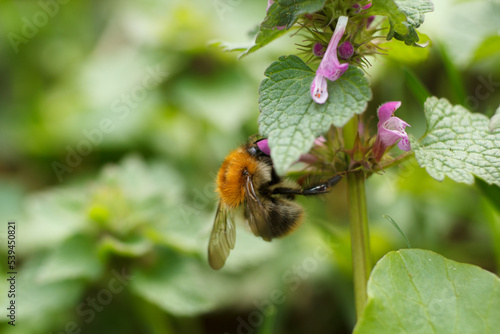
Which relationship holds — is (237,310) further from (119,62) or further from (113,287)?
(119,62)

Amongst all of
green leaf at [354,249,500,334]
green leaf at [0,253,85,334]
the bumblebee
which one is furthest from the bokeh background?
green leaf at [354,249,500,334]

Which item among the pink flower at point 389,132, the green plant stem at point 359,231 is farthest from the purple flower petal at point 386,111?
the green plant stem at point 359,231

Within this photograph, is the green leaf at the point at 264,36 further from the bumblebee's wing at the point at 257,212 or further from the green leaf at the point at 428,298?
the green leaf at the point at 428,298

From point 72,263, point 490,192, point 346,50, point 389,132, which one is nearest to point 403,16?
point 346,50

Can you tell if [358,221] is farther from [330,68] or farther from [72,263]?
[72,263]

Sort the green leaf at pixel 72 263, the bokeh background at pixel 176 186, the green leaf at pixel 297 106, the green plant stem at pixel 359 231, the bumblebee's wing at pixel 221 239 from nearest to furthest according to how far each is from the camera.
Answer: the green leaf at pixel 297 106 → the green plant stem at pixel 359 231 → the bumblebee's wing at pixel 221 239 → the green leaf at pixel 72 263 → the bokeh background at pixel 176 186
